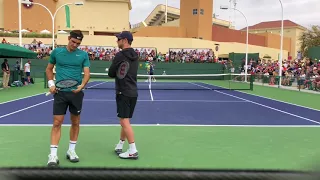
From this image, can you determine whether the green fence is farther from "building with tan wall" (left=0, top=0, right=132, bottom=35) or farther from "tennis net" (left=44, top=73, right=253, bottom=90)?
"building with tan wall" (left=0, top=0, right=132, bottom=35)

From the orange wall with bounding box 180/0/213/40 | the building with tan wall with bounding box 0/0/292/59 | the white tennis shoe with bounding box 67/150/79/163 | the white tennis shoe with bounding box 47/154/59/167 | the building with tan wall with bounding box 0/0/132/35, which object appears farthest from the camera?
the orange wall with bounding box 180/0/213/40

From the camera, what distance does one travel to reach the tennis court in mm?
5184

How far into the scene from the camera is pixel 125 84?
17.1ft

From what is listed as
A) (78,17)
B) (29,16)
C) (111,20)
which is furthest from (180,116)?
(29,16)

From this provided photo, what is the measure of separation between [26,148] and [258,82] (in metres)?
25.4

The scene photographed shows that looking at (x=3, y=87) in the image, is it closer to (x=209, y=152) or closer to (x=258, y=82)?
(x=209, y=152)

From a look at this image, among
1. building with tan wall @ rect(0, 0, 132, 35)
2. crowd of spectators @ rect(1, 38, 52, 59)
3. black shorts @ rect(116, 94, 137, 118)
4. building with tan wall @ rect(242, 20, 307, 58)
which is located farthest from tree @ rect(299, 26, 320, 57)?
black shorts @ rect(116, 94, 137, 118)

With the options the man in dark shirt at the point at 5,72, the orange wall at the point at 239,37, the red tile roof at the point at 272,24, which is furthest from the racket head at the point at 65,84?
the red tile roof at the point at 272,24

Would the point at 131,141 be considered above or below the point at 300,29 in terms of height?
below

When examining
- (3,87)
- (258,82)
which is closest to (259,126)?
(3,87)

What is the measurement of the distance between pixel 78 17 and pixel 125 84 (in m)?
46.4

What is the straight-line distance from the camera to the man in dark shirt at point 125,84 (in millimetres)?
5199

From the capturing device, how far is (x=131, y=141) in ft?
17.0

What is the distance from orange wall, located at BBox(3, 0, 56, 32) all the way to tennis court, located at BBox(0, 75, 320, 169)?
133ft
